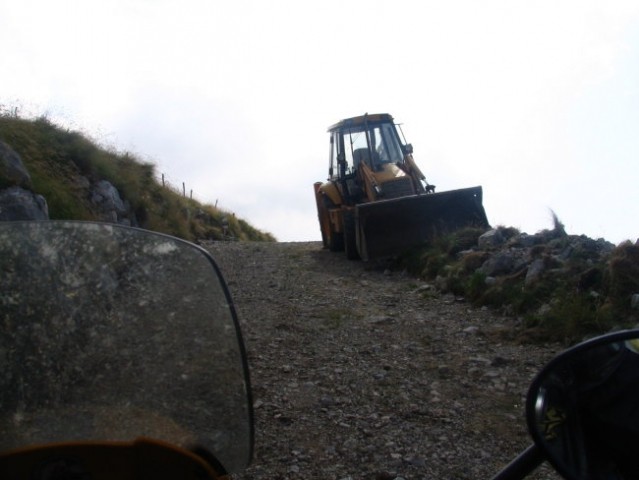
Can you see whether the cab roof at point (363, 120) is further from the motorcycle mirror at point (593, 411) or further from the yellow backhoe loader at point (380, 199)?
the motorcycle mirror at point (593, 411)

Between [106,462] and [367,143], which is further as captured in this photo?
[367,143]

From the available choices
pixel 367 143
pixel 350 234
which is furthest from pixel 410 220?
pixel 367 143

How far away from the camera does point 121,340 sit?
78.6 inches

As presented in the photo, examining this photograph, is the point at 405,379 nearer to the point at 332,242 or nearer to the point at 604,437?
the point at 604,437

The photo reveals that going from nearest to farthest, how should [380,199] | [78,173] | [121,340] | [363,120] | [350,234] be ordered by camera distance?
[121,340], [380,199], [350,234], [363,120], [78,173]

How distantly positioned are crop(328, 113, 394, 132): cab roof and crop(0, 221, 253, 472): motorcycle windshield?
12484 mm

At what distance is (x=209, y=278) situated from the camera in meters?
2.02

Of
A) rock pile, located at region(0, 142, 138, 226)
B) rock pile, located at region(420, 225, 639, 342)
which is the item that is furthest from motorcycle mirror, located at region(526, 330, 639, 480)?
rock pile, located at region(0, 142, 138, 226)

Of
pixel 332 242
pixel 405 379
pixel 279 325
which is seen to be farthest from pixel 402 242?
pixel 405 379

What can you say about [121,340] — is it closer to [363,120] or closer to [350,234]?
[350,234]

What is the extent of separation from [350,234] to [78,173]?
18.8 feet

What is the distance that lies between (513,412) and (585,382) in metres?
3.60

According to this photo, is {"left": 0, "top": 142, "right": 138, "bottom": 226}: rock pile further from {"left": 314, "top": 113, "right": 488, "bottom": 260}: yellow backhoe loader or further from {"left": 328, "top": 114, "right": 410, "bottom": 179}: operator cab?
{"left": 328, "top": 114, "right": 410, "bottom": 179}: operator cab

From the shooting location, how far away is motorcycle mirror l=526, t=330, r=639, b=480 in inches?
69.8
